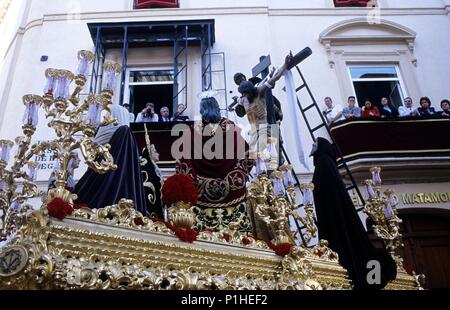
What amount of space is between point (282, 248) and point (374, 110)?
700 cm

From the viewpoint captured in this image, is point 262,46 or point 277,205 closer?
point 277,205

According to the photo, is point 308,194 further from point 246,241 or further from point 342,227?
point 246,241

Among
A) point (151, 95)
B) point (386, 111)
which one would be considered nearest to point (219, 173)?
point (386, 111)

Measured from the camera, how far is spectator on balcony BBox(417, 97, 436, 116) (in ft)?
31.6

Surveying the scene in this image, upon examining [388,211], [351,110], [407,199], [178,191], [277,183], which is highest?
[351,110]

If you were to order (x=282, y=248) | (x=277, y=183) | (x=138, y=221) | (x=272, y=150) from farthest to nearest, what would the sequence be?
(x=272, y=150) < (x=277, y=183) < (x=282, y=248) < (x=138, y=221)

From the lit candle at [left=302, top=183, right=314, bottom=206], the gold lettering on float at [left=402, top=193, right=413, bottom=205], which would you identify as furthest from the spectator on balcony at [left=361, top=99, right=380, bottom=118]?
the lit candle at [left=302, top=183, right=314, bottom=206]

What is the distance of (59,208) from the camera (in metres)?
2.84

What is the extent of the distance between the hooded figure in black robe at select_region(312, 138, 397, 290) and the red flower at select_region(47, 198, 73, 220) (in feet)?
8.74

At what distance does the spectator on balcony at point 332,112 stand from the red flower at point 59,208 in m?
7.51

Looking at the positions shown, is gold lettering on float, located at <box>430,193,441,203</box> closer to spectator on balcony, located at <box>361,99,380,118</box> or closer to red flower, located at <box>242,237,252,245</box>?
spectator on balcony, located at <box>361,99,380,118</box>

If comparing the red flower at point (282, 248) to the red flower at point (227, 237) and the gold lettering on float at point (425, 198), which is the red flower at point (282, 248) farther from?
the gold lettering on float at point (425, 198)
